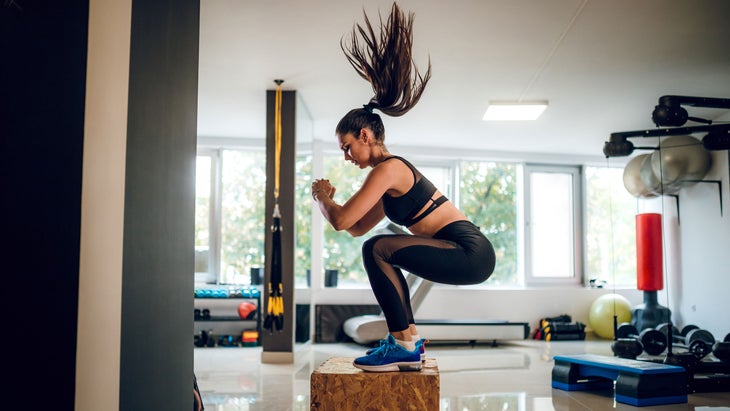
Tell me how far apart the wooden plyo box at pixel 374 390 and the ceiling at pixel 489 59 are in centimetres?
283

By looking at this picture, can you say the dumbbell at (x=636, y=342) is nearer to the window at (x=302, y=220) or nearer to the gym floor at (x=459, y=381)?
the gym floor at (x=459, y=381)

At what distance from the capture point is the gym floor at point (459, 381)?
4113mm

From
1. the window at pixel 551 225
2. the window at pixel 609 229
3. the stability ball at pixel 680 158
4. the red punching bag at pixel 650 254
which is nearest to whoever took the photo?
the stability ball at pixel 680 158

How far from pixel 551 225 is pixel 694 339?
3339 mm

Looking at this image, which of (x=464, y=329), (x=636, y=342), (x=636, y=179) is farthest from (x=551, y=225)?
(x=636, y=342)

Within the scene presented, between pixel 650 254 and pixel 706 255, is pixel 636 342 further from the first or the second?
pixel 706 255

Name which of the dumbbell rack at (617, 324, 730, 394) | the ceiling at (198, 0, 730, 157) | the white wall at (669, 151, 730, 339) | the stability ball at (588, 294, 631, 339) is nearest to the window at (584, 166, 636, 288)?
the stability ball at (588, 294, 631, 339)

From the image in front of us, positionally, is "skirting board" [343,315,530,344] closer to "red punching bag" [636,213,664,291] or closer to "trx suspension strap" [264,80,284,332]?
"red punching bag" [636,213,664,291]

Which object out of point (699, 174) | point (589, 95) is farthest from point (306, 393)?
point (699, 174)

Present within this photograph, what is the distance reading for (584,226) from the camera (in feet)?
31.6

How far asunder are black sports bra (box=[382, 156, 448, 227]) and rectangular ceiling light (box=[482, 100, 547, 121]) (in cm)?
407

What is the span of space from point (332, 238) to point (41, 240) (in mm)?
7522

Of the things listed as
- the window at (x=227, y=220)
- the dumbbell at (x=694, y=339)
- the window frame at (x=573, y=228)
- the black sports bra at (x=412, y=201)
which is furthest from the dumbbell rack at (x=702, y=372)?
the window at (x=227, y=220)

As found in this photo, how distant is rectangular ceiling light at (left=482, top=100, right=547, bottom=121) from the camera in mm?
6227
